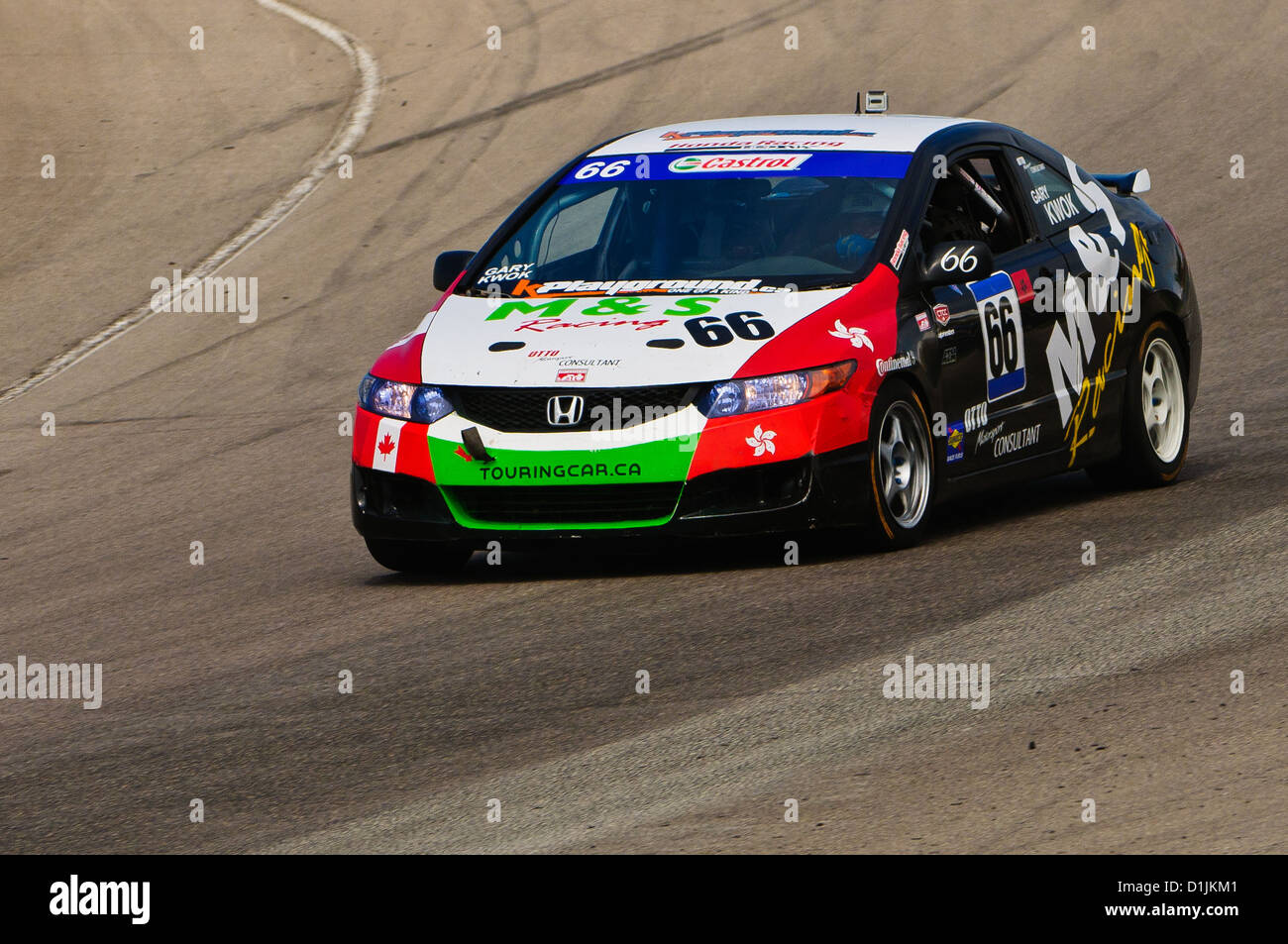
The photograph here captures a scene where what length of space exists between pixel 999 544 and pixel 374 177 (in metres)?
11.4

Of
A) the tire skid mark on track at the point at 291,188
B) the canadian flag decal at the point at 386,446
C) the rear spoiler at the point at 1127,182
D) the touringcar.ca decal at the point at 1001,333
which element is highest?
the tire skid mark on track at the point at 291,188

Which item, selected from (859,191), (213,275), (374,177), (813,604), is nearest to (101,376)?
(213,275)

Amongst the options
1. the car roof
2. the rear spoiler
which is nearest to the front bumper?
the car roof

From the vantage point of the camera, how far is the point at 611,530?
329 inches

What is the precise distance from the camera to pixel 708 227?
9.25 m

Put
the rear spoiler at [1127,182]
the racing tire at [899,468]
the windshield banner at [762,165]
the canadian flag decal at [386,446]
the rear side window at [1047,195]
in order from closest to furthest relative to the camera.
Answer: the racing tire at [899,468] < the canadian flag decal at [386,446] < the windshield banner at [762,165] < the rear side window at [1047,195] < the rear spoiler at [1127,182]

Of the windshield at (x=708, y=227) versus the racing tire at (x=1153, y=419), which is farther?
the racing tire at (x=1153, y=419)

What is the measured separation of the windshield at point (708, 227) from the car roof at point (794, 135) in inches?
4.7

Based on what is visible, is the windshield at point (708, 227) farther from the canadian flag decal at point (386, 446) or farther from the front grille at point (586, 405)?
the canadian flag decal at point (386, 446)

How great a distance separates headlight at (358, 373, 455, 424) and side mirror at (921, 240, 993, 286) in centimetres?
201

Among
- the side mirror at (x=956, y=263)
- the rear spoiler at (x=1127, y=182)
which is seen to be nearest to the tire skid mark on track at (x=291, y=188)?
the rear spoiler at (x=1127, y=182)

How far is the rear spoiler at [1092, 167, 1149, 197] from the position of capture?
10.5 m

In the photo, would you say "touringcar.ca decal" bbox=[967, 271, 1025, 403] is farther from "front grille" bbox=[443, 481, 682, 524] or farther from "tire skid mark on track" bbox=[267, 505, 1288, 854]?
"front grille" bbox=[443, 481, 682, 524]

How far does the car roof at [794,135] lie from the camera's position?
31.4 ft
